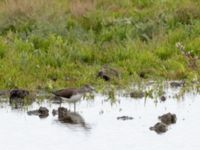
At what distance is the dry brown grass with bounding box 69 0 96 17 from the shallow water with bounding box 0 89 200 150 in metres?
5.33

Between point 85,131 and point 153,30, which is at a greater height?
point 153,30

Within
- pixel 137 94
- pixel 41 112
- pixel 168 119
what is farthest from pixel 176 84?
pixel 41 112

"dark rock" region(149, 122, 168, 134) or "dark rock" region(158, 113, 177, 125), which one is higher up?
"dark rock" region(158, 113, 177, 125)

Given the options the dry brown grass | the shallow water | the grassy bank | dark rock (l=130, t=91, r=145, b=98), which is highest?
the dry brown grass

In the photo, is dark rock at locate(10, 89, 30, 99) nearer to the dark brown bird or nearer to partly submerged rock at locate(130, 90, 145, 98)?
the dark brown bird

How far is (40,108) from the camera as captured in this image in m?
13.6

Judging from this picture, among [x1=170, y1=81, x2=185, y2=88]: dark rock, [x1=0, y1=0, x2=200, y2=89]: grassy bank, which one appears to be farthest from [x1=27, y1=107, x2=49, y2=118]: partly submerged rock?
[x1=170, y1=81, x2=185, y2=88]: dark rock

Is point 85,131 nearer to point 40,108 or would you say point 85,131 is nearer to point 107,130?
point 107,130

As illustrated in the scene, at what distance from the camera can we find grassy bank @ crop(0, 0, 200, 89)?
15797 millimetres

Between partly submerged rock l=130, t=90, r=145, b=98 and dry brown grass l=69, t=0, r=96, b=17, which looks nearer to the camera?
partly submerged rock l=130, t=90, r=145, b=98

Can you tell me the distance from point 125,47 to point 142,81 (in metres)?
1.92

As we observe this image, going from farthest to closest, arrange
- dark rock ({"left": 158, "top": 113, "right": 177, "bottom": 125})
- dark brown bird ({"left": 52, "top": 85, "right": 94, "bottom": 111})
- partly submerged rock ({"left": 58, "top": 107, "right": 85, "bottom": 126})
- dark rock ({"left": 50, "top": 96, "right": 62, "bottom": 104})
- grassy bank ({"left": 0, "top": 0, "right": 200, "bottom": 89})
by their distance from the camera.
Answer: grassy bank ({"left": 0, "top": 0, "right": 200, "bottom": 89})
dark rock ({"left": 50, "top": 96, "right": 62, "bottom": 104})
dark brown bird ({"left": 52, "top": 85, "right": 94, "bottom": 111})
partly submerged rock ({"left": 58, "top": 107, "right": 85, "bottom": 126})
dark rock ({"left": 158, "top": 113, "right": 177, "bottom": 125})

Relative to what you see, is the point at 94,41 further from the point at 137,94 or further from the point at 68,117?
the point at 68,117

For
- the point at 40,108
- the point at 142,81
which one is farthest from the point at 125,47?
the point at 40,108
